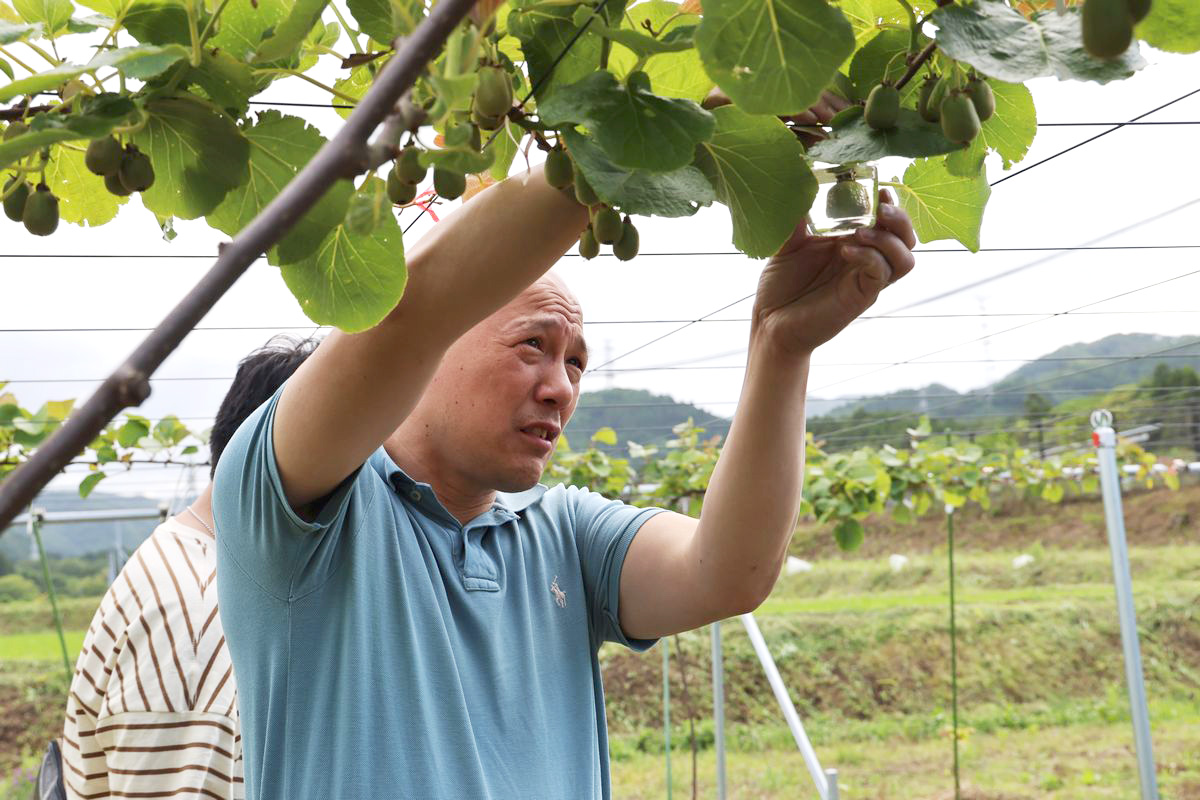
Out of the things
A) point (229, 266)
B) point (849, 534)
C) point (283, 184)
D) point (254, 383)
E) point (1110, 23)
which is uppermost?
point (849, 534)

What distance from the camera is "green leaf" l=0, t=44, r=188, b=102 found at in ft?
1.48

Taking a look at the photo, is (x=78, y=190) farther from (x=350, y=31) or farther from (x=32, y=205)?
(x=350, y=31)

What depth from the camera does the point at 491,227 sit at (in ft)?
2.09

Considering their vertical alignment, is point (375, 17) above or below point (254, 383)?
below

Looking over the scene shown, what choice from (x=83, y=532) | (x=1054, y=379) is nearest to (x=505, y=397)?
(x=1054, y=379)

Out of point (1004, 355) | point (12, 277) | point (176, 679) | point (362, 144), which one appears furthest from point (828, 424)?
point (362, 144)

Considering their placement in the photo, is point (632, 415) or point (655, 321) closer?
point (655, 321)

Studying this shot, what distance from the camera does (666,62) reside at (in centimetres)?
Answer: 56

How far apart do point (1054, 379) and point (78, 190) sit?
620 cm

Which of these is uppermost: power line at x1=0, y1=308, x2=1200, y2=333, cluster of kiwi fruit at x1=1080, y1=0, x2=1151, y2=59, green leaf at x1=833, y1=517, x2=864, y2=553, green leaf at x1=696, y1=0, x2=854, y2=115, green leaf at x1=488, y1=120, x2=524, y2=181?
power line at x1=0, y1=308, x2=1200, y2=333

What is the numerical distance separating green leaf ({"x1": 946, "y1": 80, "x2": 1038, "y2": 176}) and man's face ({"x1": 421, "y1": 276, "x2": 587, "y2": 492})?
0.74 metres

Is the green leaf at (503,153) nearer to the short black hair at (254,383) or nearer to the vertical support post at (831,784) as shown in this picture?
the short black hair at (254,383)

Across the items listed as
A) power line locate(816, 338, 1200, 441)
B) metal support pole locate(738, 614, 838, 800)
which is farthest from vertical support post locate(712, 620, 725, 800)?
power line locate(816, 338, 1200, 441)

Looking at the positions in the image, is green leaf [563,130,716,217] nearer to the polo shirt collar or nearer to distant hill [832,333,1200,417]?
the polo shirt collar
